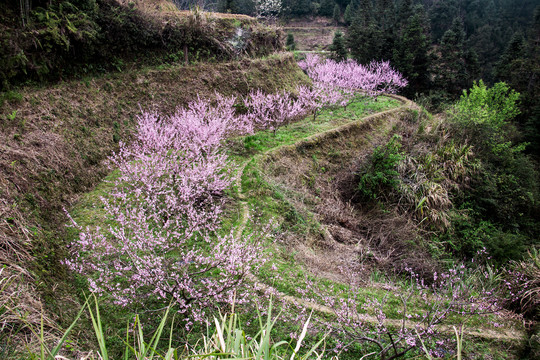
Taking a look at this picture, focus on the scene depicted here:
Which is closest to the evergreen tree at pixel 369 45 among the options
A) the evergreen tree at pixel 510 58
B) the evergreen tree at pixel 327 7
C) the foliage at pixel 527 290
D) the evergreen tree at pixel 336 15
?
the evergreen tree at pixel 510 58

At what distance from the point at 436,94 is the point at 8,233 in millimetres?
30525

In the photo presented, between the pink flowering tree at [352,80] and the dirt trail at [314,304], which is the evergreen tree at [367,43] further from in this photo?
the dirt trail at [314,304]

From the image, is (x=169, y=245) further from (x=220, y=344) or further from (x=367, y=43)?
(x=367, y=43)

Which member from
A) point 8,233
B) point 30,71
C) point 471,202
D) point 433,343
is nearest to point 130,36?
point 30,71

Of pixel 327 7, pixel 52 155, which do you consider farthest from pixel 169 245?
pixel 327 7

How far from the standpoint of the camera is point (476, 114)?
15203 millimetres

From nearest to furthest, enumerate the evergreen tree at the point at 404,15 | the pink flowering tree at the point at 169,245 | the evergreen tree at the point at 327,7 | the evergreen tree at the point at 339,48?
the pink flowering tree at the point at 169,245, the evergreen tree at the point at 339,48, the evergreen tree at the point at 404,15, the evergreen tree at the point at 327,7

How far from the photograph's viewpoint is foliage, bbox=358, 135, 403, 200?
10289 mm

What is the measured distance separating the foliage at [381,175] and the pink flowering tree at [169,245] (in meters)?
5.48

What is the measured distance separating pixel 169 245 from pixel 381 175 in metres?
7.51

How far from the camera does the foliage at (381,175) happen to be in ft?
33.8

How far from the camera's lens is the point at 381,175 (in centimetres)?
1020

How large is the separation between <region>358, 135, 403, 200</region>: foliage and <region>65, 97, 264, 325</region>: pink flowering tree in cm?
548

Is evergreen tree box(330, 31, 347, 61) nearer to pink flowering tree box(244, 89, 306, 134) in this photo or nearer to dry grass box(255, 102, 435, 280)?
pink flowering tree box(244, 89, 306, 134)
